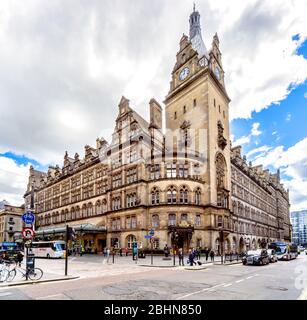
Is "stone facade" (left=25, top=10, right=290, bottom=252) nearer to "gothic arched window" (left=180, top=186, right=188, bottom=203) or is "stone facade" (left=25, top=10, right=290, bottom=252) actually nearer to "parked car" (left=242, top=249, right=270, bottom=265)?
"gothic arched window" (left=180, top=186, right=188, bottom=203)

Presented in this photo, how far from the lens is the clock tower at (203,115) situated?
46281mm

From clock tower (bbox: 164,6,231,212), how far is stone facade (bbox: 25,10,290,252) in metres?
0.17

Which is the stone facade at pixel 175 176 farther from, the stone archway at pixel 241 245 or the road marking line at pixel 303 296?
the road marking line at pixel 303 296

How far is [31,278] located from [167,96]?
45904 mm

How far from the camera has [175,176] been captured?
42.7 meters

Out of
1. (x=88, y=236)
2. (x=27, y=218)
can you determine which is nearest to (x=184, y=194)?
(x=88, y=236)

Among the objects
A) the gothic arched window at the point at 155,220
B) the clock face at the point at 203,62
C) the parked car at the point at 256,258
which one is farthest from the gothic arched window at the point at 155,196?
the clock face at the point at 203,62

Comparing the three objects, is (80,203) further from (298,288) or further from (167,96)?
(298,288)

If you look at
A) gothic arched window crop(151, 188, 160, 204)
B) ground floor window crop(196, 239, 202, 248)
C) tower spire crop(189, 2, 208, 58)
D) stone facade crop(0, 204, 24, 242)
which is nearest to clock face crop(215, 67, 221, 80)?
tower spire crop(189, 2, 208, 58)

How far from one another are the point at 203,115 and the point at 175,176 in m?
12.7

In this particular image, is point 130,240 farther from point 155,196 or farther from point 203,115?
point 203,115

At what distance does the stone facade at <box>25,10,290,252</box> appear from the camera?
42.2m

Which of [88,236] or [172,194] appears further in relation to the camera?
[88,236]
